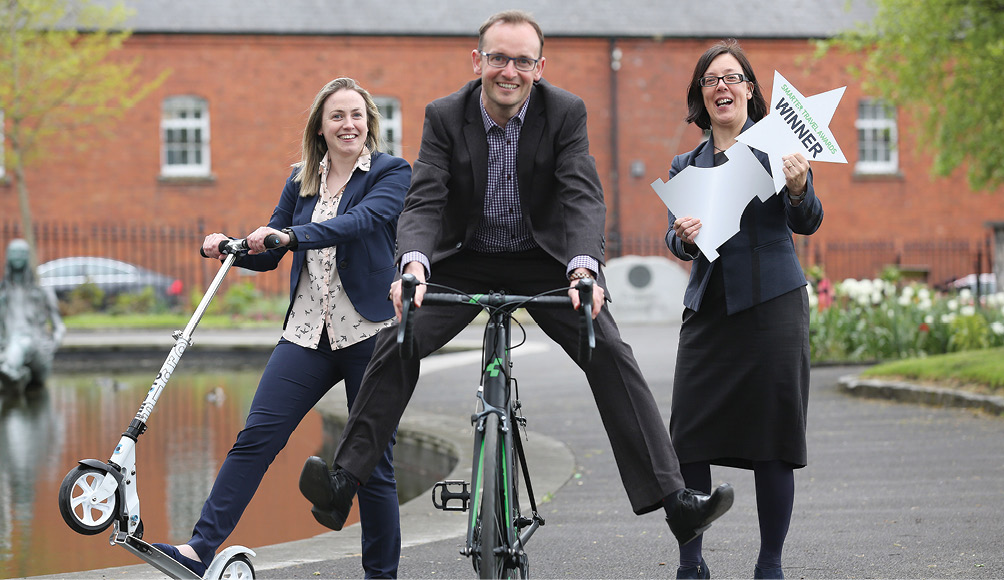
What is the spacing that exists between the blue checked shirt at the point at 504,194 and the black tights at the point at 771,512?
123 cm

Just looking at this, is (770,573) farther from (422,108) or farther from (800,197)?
(422,108)

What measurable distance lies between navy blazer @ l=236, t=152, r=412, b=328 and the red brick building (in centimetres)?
2399

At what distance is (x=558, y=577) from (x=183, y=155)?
2660cm

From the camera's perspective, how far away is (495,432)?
3.77 m

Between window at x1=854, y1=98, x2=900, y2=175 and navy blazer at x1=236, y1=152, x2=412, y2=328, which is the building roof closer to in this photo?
window at x1=854, y1=98, x2=900, y2=175

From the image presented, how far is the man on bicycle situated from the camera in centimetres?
399

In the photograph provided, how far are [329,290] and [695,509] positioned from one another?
1660mm

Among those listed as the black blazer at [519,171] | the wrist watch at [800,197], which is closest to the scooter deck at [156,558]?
the black blazer at [519,171]

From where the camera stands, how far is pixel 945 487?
6840 millimetres

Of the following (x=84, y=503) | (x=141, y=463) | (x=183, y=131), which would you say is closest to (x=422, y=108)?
(x=183, y=131)

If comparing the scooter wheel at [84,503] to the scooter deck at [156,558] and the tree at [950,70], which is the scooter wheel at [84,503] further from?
the tree at [950,70]

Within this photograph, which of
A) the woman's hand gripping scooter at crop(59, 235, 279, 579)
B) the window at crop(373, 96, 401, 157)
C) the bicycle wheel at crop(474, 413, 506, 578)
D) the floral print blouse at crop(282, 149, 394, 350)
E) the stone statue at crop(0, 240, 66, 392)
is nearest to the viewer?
the bicycle wheel at crop(474, 413, 506, 578)

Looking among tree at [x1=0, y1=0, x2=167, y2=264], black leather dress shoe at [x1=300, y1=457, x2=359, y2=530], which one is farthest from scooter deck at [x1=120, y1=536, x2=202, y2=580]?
tree at [x1=0, y1=0, x2=167, y2=264]

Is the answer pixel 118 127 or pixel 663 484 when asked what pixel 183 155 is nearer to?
pixel 118 127
